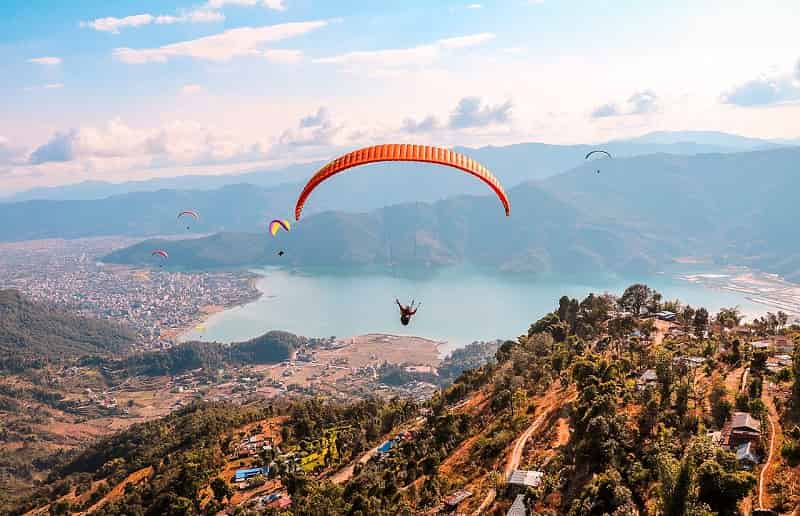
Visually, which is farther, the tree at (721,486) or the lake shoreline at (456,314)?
the lake shoreline at (456,314)

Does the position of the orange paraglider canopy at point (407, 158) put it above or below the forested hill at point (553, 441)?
above

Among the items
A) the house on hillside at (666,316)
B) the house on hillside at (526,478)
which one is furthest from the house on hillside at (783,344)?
the house on hillside at (526,478)

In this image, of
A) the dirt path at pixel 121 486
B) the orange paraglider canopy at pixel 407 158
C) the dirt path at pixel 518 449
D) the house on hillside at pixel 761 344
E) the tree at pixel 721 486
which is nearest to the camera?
the tree at pixel 721 486

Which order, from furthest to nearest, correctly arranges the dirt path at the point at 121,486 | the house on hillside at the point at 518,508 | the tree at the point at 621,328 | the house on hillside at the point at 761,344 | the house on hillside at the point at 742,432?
the dirt path at the point at 121,486
the tree at the point at 621,328
the house on hillside at the point at 761,344
the house on hillside at the point at 518,508
the house on hillside at the point at 742,432

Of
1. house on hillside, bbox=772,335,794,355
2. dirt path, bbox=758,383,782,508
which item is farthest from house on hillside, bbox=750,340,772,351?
dirt path, bbox=758,383,782,508

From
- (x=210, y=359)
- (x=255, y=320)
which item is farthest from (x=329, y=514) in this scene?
(x=255, y=320)

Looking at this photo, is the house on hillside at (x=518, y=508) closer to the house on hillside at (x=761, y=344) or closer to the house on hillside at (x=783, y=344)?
the house on hillside at (x=761, y=344)

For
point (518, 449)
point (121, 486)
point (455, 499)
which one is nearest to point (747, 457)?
point (518, 449)

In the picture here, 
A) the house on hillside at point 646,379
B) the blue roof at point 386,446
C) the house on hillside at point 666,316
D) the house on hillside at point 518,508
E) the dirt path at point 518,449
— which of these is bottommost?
the blue roof at point 386,446

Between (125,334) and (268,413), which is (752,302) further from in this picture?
(125,334)
